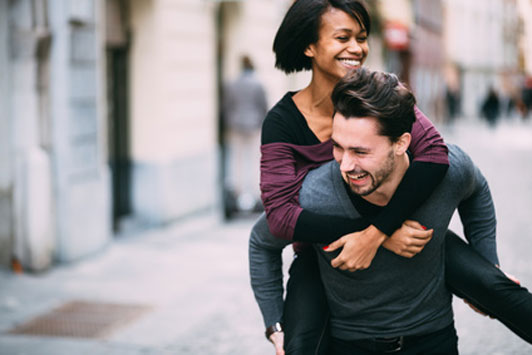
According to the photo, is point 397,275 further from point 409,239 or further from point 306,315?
point 306,315

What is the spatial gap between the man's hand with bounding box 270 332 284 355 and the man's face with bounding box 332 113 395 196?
24.9 inches

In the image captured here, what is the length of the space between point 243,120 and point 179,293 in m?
4.97

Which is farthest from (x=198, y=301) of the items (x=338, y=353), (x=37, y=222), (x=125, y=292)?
(x=338, y=353)

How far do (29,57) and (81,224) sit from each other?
1.67m

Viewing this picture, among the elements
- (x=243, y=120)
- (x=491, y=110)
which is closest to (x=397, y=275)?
(x=243, y=120)

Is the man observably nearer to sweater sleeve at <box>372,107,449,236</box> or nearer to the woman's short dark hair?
sweater sleeve at <box>372,107,449,236</box>

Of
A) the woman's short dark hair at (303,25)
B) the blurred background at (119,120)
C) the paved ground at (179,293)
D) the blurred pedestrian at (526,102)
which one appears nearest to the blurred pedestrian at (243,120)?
the blurred background at (119,120)

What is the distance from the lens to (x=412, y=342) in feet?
8.71

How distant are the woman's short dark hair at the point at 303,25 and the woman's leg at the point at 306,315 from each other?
75 cm

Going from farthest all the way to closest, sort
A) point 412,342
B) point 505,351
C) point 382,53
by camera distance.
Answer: point 382,53, point 505,351, point 412,342

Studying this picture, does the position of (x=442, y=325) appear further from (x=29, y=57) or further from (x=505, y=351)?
(x=29, y=57)

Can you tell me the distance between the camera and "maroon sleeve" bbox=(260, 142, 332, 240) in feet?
8.61

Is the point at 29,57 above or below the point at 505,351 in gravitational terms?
above

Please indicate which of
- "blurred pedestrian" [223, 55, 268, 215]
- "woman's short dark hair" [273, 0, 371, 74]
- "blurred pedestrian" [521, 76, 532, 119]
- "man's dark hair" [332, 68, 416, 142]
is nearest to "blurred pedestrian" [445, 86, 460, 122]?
"blurred pedestrian" [521, 76, 532, 119]
